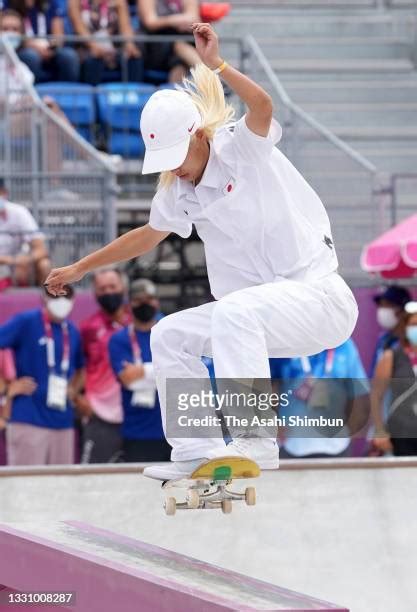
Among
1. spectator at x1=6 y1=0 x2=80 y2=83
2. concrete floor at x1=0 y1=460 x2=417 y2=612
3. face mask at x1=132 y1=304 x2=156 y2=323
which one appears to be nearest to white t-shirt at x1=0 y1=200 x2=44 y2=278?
face mask at x1=132 y1=304 x2=156 y2=323

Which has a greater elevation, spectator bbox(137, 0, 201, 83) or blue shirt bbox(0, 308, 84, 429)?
spectator bbox(137, 0, 201, 83)

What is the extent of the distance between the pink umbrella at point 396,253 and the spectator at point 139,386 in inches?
77.3

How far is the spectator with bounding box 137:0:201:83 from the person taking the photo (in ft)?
46.9

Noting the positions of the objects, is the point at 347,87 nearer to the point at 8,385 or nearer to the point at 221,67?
the point at 8,385

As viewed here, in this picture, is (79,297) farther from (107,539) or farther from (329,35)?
(329,35)

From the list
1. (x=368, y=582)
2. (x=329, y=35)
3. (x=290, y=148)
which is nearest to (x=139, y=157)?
(x=290, y=148)

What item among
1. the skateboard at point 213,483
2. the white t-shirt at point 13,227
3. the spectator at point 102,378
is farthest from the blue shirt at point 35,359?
the skateboard at point 213,483

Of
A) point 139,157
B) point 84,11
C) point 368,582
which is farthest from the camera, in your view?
point 84,11

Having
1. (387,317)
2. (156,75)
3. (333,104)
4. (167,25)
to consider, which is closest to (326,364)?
(387,317)

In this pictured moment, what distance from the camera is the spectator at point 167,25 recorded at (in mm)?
14305

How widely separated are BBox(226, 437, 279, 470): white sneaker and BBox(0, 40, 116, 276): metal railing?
6.46 metres

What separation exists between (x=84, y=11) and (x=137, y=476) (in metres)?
8.03

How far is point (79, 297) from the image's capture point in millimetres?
11734

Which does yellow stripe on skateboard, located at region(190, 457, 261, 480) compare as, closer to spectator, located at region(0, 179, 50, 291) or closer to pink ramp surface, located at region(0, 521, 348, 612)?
pink ramp surface, located at region(0, 521, 348, 612)
